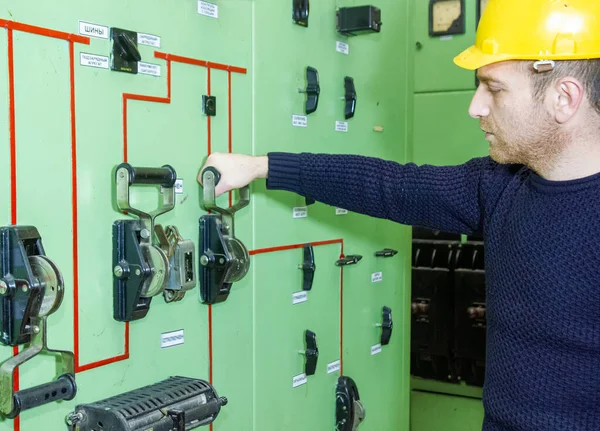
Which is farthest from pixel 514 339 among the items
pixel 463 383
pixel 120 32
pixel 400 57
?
pixel 463 383

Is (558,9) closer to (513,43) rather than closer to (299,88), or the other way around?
(513,43)

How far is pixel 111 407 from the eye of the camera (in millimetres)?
1539

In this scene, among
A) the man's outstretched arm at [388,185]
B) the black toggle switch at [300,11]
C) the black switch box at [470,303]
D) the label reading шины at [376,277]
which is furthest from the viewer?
the black switch box at [470,303]

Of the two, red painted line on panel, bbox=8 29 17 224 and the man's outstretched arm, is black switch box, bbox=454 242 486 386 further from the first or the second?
red painted line on panel, bbox=8 29 17 224

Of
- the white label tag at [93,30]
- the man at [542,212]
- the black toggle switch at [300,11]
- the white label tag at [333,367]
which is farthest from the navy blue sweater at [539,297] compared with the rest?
the white label tag at [333,367]

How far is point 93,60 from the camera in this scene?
156 centimetres

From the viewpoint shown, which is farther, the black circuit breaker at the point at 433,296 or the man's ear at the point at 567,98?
the black circuit breaker at the point at 433,296

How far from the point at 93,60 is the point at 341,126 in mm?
1029

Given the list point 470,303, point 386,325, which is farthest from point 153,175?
point 470,303

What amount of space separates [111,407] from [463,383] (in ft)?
7.65

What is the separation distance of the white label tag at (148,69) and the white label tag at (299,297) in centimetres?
81

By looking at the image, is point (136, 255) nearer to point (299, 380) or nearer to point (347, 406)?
point (299, 380)

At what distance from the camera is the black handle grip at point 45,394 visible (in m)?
1.38

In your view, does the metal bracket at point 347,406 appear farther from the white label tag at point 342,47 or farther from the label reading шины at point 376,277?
the white label tag at point 342,47
